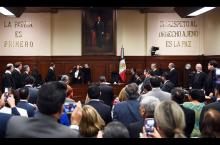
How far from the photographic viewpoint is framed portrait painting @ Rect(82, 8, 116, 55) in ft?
57.0

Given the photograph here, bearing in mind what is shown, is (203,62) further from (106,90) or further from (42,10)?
(106,90)

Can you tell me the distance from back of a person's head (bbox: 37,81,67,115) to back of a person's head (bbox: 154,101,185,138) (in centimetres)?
71

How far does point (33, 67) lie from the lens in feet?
56.4

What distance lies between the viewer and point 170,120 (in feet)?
8.43

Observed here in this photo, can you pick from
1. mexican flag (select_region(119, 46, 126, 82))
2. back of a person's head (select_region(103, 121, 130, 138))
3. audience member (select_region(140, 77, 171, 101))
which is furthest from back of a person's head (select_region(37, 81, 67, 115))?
mexican flag (select_region(119, 46, 126, 82))

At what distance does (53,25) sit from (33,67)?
2.21m

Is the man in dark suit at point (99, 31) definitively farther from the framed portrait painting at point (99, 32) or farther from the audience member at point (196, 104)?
the audience member at point (196, 104)

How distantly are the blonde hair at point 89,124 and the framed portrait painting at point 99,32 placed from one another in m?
14.2

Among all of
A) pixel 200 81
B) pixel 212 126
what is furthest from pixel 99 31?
pixel 212 126

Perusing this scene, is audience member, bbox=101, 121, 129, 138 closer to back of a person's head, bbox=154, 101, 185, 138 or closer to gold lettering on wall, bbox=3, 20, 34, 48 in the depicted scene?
back of a person's head, bbox=154, 101, 185, 138

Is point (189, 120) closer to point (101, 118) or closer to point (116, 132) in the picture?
point (101, 118)

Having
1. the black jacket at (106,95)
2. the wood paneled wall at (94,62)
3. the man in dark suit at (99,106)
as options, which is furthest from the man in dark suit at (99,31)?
the man in dark suit at (99,106)

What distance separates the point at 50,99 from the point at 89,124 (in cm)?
95

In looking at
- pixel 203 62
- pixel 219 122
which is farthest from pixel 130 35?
pixel 219 122
